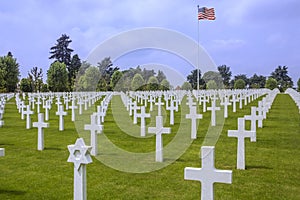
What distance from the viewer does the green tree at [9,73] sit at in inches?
2195

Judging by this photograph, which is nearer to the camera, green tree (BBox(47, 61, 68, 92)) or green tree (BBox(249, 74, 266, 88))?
green tree (BBox(47, 61, 68, 92))

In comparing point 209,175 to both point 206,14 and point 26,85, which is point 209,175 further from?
point 26,85

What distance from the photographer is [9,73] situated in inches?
2248

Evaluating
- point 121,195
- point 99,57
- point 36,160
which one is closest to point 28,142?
point 36,160

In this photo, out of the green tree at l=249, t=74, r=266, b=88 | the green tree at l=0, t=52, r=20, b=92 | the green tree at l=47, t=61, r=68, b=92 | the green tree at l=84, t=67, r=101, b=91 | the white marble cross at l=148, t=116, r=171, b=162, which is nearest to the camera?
the white marble cross at l=148, t=116, r=171, b=162

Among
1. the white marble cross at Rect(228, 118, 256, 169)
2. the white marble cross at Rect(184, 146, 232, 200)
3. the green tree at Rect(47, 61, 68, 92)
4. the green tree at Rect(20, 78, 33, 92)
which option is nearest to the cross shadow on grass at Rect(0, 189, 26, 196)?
the white marble cross at Rect(184, 146, 232, 200)

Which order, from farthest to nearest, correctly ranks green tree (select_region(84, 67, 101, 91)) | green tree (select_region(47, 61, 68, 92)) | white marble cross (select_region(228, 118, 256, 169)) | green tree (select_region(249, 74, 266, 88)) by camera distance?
green tree (select_region(249, 74, 266, 88)) → green tree (select_region(47, 61, 68, 92)) → green tree (select_region(84, 67, 101, 91)) → white marble cross (select_region(228, 118, 256, 169))

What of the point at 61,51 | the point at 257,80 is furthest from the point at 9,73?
the point at 257,80

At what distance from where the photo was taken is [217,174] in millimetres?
4020

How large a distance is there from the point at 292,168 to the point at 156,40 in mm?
4066

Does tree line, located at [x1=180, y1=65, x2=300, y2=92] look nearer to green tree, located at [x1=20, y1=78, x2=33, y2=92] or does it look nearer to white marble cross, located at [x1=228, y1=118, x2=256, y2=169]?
green tree, located at [x1=20, y1=78, x2=33, y2=92]

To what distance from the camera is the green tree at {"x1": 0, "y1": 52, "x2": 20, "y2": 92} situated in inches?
2195

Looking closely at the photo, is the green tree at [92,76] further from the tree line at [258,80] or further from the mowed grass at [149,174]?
the tree line at [258,80]

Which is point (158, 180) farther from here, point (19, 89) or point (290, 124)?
point (19, 89)
